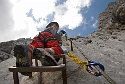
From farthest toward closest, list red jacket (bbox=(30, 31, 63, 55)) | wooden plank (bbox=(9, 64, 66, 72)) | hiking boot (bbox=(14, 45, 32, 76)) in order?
1. red jacket (bbox=(30, 31, 63, 55))
2. hiking boot (bbox=(14, 45, 32, 76))
3. wooden plank (bbox=(9, 64, 66, 72))

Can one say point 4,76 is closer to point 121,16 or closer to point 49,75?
point 49,75

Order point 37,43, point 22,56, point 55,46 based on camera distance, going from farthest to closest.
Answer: point 37,43, point 55,46, point 22,56

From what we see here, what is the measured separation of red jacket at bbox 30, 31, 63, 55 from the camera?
659 centimetres

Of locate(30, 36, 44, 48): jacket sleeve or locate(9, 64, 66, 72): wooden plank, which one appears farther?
locate(30, 36, 44, 48): jacket sleeve

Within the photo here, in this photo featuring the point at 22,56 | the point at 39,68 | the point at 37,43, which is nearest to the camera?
the point at 39,68

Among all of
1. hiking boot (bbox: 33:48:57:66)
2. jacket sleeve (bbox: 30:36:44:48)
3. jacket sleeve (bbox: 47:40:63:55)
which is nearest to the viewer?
hiking boot (bbox: 33:48:57:66)

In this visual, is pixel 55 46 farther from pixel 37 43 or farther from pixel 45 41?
pixel 37 43

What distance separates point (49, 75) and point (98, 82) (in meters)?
1.54

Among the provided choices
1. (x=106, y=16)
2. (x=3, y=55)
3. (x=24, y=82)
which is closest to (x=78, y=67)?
(x=24, y=82)

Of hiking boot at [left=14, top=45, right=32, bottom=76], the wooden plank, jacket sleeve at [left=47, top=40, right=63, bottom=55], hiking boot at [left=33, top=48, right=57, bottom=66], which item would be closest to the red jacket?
jacket sleeve at [left=47, top=40, right=63, bottom=55]

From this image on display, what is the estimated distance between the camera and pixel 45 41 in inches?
268

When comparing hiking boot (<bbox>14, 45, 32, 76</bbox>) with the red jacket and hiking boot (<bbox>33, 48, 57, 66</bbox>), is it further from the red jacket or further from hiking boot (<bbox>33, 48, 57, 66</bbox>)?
the red jacket

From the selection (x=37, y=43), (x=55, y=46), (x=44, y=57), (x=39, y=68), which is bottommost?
(x=39, y=68)

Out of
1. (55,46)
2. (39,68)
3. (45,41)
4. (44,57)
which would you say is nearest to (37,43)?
(45,41)
